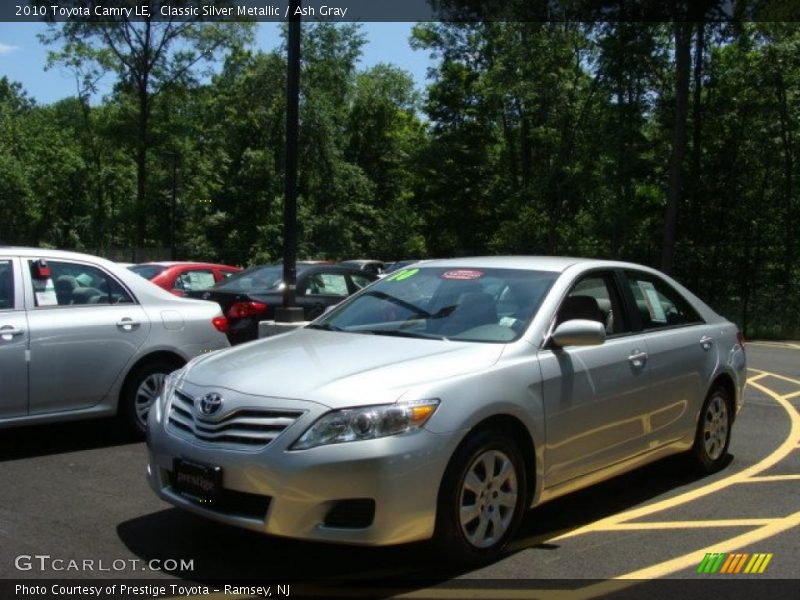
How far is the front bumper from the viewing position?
393 centimetres

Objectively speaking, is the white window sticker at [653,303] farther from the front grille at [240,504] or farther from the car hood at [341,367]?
the front grille at [240,504]

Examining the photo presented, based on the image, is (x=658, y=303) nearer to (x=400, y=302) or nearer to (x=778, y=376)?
(x=400, y=302)

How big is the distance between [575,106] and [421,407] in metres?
31.9

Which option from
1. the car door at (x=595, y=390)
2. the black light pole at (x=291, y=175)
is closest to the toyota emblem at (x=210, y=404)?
the car door at (x=595, y=390)

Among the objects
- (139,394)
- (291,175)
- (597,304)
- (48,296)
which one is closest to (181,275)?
(291,175)

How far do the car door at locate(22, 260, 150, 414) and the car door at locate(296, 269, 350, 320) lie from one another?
5437 millimetres

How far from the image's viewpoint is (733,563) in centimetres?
464

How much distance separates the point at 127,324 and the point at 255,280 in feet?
17.3

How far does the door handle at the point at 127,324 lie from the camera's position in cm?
699

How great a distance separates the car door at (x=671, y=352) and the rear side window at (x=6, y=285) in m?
4.53

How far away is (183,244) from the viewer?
50.4 meters

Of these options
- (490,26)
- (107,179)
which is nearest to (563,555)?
(490,26)

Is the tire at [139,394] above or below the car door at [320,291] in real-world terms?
below

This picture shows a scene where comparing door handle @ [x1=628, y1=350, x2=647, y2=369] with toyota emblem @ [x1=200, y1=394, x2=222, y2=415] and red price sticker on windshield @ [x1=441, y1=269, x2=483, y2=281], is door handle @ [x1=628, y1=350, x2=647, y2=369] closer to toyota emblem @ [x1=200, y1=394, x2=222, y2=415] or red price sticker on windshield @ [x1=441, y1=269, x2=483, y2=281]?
red price sticker on windshield @ [x1=441, y1=269, x2=483, y2=281]
